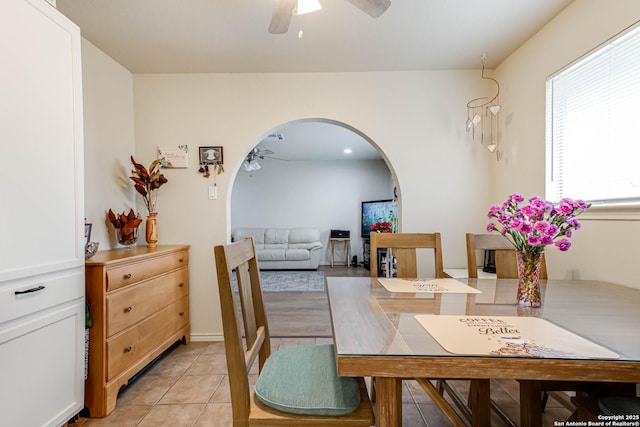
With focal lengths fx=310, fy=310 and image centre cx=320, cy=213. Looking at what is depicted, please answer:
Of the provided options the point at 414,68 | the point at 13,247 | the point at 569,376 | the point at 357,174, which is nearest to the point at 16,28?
the point at 13,247

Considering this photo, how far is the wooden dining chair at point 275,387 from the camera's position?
Answer: 98cm

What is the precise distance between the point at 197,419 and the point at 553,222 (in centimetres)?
202

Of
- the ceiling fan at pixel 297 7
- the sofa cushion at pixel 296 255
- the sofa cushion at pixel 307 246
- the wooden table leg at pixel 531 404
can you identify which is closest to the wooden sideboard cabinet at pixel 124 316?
the ceiling fan at pixel 297 7

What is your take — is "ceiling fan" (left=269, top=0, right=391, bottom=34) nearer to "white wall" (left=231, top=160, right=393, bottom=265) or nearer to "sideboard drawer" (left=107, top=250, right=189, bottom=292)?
"sideboard drawer" (left=107, top=250, right=189, bottom=292)

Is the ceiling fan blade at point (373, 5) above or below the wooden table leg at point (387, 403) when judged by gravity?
above

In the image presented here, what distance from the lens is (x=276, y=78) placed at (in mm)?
2832

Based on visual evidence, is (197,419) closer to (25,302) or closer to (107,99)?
(25,302)

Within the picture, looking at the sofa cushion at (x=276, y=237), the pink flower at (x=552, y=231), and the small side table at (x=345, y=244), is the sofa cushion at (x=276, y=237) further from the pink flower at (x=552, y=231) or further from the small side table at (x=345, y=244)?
the pink flower at (x=552, y=231)

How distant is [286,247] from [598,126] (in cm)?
578

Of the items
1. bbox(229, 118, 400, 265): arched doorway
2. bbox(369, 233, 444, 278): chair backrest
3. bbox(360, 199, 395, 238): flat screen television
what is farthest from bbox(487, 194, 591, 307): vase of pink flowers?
Answer: bbox(229, 118, 400, 265): arched doorway

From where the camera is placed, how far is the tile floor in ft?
5.66

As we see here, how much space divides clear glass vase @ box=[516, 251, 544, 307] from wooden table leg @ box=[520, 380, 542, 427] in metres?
0.39

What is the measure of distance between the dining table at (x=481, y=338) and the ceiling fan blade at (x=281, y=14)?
1420 millimetres

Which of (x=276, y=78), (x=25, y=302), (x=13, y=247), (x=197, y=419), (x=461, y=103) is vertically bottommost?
(x=197, y=419)
